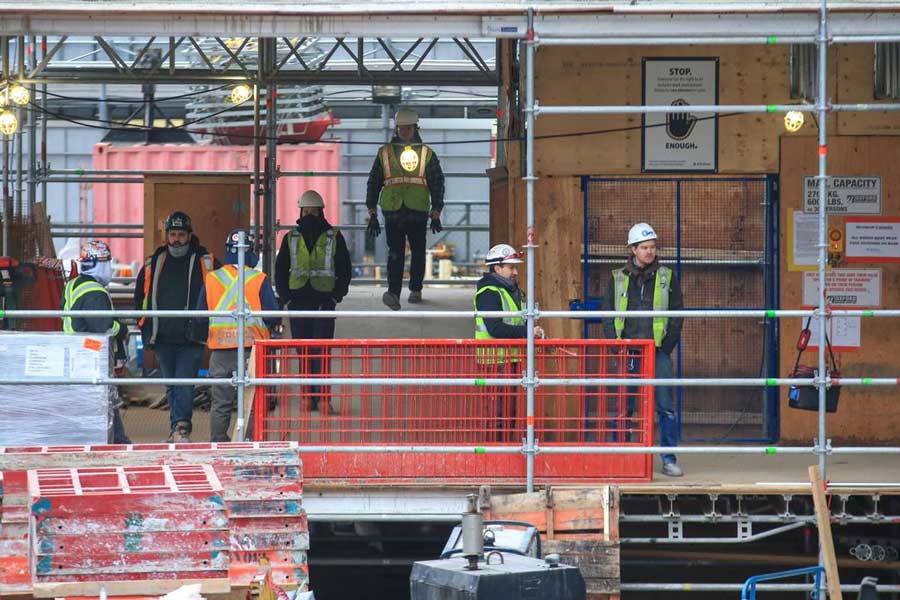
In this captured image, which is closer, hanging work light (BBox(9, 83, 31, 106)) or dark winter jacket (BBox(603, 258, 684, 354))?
dark winter jacket (BBox(603, 258, 684, 354))

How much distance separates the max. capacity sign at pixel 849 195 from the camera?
42.0ft

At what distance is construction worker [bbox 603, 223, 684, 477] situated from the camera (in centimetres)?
1135

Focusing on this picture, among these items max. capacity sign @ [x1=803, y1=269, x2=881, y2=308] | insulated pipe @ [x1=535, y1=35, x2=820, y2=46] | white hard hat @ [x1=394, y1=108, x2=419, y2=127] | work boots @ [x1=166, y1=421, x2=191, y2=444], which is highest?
white hard hat @ [x1=394, y1=108, x2=419, y2=127]


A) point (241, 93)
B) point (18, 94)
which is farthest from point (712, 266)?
point (18, 94)

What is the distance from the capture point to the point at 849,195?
12820mm

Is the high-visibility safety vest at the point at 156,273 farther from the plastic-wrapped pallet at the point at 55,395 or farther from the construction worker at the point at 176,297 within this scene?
the plastic-wrapped pallet at the point at 55,395

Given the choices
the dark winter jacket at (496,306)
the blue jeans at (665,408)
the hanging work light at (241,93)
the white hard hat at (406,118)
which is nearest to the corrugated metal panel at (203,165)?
the hanging work light at (241,93)

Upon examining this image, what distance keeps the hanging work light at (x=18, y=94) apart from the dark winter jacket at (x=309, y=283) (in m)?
5.63

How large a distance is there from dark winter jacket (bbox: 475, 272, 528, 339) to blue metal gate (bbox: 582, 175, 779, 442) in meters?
1.82

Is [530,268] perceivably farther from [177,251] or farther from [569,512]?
[177,251]

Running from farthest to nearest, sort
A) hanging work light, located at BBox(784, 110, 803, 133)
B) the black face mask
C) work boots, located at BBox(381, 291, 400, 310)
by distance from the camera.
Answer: work boots, located at BBox(381, 291, 400, 310), the black face mask, hanging work light, located at BBox(784, 110, 803, 133)

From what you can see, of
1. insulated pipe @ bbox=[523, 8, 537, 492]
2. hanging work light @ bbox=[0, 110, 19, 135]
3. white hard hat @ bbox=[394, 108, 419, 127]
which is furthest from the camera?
hanging work light @ bbox=[0, 110, 19, 135]

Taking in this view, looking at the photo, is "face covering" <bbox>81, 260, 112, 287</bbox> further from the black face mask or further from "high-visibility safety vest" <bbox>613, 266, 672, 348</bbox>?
"high-visibility safety vest" <bbox>613, 266, 672, 348</bbox>

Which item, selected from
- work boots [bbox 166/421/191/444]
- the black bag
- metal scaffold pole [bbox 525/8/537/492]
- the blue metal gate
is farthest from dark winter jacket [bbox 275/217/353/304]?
the black bag
